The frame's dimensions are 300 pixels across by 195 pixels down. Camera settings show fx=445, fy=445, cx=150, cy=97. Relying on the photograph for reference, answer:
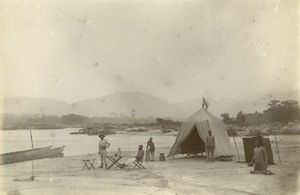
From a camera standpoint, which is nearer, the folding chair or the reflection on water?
the reflection on water

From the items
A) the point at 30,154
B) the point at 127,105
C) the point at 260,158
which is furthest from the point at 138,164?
the point at 260,158

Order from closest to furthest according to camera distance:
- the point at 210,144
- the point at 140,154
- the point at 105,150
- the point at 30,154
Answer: the point at 30,154
the point at 105,150
the point at 140,154
the point at 210,144

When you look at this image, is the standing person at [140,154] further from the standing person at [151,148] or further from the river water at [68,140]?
the standing person at [151,148]

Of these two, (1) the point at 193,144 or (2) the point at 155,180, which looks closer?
(2) the point at 155,180

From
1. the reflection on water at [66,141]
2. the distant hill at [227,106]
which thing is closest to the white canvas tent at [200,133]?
the distant hill at [227,106]

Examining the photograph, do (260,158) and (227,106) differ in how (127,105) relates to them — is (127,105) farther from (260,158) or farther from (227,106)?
(260,158)

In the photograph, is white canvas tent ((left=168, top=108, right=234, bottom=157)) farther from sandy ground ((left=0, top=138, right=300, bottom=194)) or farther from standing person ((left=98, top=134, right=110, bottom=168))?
standing person ((left=98, top=134, right=110, bottom=168))

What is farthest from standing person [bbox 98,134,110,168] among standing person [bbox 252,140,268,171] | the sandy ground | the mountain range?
standing person [bbox 252,140,268,171]
